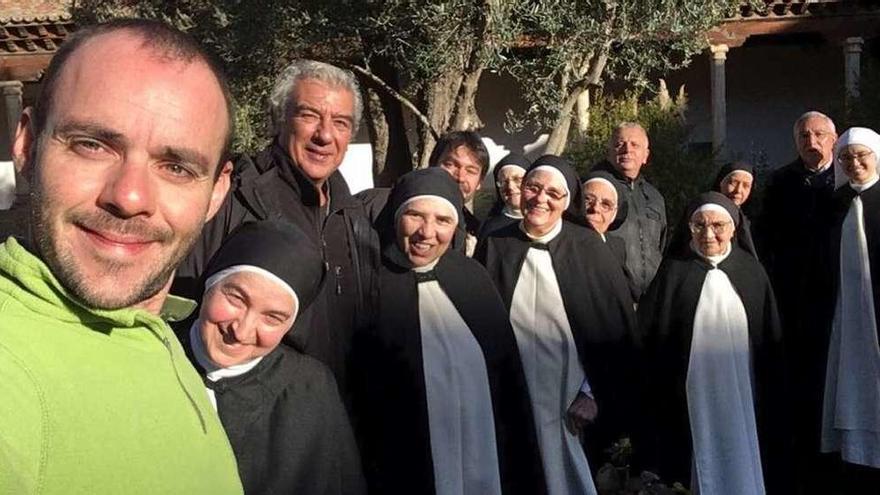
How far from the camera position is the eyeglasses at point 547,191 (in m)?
5.24

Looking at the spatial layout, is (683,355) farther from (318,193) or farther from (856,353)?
(318,193)

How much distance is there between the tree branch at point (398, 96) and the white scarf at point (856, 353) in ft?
15.1

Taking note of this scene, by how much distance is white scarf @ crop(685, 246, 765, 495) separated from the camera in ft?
19.2

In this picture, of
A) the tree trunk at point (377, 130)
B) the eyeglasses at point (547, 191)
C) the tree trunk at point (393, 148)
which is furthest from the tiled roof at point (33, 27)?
the eyeglasses at point (547, 191)

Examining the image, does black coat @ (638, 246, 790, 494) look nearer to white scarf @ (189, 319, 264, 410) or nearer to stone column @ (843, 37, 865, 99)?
white scarf @ (189, 319, 264, 410)

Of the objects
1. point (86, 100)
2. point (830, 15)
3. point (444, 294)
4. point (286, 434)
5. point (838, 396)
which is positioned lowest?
point (838, 396)

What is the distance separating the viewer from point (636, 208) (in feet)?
23.9

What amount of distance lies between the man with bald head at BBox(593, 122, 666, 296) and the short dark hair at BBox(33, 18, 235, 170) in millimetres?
5799

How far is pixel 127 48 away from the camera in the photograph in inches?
51.6

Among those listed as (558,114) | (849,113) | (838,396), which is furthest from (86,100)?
(849,113)

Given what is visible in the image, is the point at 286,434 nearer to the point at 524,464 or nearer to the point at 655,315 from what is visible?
the point at 524,464

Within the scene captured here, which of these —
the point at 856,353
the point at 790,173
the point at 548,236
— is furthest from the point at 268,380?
the point at 790,173

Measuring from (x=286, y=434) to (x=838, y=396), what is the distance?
15.9 feet

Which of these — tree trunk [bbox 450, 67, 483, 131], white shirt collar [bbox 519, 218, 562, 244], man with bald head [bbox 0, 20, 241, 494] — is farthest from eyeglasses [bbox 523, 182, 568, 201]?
tree trunk [bbox 450, 67, 483, 131]
